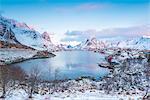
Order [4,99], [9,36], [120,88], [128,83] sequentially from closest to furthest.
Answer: [4,99] → [120,88] → [128,83] → [9,36]

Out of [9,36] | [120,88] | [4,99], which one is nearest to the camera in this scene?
[4,99]

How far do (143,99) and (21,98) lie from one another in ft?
23.1

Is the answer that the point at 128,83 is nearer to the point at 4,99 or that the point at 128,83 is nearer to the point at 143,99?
the point at 143,99

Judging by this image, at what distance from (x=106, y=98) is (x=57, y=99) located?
2932mm

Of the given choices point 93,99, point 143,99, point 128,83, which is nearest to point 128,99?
point 143,99

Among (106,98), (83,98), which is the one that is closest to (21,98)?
(83,98)


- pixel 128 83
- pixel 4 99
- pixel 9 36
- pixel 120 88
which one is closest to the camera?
pixel 4 99

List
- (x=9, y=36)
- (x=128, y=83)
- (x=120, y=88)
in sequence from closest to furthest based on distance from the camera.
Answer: (x=120, y=88) → (x=128, y=83) → (x=9, y=36)

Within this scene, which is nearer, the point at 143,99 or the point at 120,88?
the point at 143,99

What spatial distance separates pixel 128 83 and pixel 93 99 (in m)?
9.79

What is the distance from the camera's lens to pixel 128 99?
54.2 feet

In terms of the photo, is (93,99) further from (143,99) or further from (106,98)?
(143,99)

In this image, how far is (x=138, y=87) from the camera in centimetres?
2391

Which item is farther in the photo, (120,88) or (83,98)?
(120,88)
